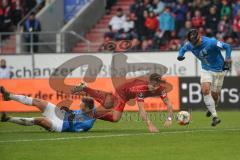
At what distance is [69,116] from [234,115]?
781cm

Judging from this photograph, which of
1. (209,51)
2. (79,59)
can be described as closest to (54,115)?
(209,51)

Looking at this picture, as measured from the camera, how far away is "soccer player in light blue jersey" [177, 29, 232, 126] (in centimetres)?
1880

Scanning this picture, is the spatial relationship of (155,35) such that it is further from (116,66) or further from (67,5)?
(67,5)

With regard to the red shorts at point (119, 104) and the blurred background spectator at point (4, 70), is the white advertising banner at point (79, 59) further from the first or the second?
the red shorts at point (119, 104)

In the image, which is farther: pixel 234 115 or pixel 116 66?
pixel 116 66

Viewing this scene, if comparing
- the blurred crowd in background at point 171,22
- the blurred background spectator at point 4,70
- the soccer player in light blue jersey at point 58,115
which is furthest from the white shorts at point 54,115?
the blurred crowd in background at point 171,22

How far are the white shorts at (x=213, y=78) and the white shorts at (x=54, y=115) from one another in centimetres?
387

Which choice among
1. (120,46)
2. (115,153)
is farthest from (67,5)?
(115,153)

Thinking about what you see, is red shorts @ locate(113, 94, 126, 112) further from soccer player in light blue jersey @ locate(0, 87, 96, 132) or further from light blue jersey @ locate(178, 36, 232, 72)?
light blue jersey @ locate(178, 36, 232, 72)

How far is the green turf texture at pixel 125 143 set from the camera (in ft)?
44.5

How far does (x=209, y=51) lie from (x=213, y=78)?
2.48ft

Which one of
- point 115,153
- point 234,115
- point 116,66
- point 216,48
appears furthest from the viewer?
point 116,66

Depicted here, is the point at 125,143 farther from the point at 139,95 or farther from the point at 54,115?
the point at 54,115

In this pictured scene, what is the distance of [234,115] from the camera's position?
23828 mm
